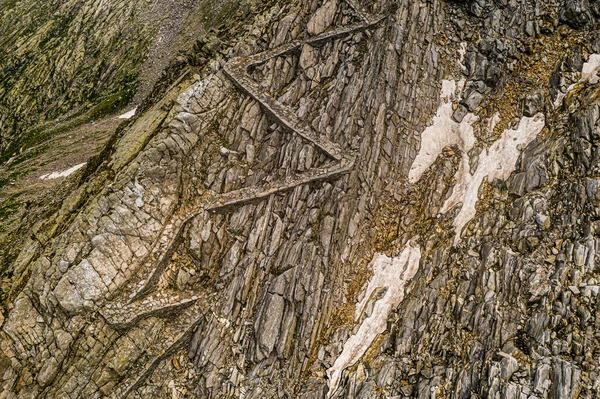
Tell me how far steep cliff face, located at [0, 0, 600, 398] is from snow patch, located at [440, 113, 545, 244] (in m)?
0.10

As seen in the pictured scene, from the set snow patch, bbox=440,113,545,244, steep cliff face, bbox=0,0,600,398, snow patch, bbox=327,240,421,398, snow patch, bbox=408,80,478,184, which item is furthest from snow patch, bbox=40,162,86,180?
snow patch, bbox=440,113,545,244

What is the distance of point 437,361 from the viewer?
19219mm

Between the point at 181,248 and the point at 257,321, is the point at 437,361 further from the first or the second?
the point at 181,248

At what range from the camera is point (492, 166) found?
2389 cm

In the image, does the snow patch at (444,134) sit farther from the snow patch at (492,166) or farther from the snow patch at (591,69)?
the snow patch at (591,69)

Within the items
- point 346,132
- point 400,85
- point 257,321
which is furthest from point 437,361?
point 400,85

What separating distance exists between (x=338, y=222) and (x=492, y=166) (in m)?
9.02

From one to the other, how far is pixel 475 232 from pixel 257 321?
1205 centimetres

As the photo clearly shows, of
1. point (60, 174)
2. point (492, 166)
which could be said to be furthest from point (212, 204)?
point (60, 174)

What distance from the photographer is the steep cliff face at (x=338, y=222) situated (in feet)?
64.6

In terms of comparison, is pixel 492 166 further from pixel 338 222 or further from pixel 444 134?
Answer: pixel 338 222

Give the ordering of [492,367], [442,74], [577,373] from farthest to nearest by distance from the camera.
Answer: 1. [442,74]
2. [492,367]
3. [577,373]

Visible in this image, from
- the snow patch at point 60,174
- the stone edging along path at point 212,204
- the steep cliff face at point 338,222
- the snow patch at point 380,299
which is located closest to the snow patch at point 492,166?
the steep cliff face at point 338,222

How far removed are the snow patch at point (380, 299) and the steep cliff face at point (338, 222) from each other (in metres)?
0.10
